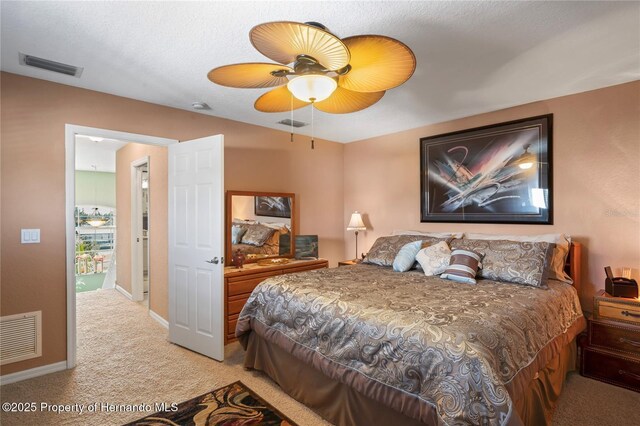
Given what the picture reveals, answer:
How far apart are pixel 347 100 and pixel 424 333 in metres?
1.53

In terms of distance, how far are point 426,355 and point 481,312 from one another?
53 cm

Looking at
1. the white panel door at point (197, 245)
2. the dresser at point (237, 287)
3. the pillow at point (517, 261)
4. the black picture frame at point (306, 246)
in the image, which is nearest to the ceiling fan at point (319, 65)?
the white panel door at point (197, 245)

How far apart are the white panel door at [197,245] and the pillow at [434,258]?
1.94 m

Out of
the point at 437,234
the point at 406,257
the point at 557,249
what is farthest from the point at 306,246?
the point at 557,249

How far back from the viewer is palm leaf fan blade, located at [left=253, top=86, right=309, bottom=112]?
210 centimetres

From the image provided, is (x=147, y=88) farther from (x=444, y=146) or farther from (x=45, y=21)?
(x=444, y=146)

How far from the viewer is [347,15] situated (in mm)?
1895

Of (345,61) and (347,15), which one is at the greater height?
(347,15)

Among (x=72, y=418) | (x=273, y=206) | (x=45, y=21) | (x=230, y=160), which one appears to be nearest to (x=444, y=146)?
(x=273, y=206)

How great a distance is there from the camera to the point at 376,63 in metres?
1.66

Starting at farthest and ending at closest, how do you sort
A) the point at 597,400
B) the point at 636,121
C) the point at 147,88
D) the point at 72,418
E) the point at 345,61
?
the point at 147,88
the point at 636,121
the point at 597,400
the point at 72,418
the point at 345,61

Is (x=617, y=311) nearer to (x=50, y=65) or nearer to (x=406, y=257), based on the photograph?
(x=406, y=257)

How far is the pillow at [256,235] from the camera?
4078mm

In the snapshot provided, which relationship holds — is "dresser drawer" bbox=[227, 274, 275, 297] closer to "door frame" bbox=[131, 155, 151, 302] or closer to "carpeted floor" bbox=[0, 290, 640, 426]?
"carpeted floor" bbox=[0, 290, 640, 426]
